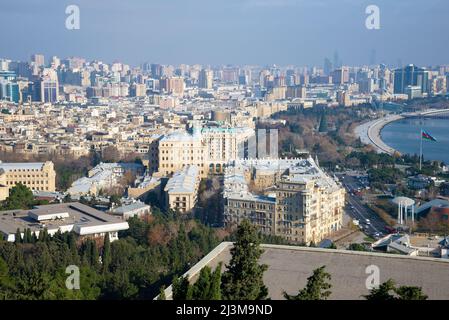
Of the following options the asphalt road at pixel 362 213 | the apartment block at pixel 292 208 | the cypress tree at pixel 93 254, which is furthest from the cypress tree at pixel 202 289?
the asphalt road at pixel 362 213

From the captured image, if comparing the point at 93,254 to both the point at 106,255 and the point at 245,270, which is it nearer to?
the point at 106,255

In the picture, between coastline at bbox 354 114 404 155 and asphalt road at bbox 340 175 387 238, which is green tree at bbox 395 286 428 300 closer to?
asphalt road at bbox 340 175 387 238

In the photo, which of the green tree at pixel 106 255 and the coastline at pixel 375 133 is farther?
the coastline at pixel 375 133

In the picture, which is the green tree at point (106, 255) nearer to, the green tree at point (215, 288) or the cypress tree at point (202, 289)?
the cypress tree at point (202, 289)
